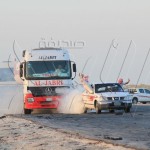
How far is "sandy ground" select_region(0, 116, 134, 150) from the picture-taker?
13.7 meters

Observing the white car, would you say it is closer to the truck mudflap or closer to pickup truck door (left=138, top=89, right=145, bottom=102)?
the truck mudflap

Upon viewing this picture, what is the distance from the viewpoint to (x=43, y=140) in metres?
15.6

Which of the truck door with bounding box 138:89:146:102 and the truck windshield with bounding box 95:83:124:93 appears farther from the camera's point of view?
the truck door with bounding box 138:89:146:102

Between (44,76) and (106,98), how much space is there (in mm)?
3519

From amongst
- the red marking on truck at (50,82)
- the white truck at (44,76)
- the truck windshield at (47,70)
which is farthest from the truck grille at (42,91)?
the truck windshield at (47,70)

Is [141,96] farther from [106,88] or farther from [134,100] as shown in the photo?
[106,88]

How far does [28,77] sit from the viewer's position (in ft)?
101

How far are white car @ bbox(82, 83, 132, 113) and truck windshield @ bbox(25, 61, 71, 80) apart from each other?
1.84 m

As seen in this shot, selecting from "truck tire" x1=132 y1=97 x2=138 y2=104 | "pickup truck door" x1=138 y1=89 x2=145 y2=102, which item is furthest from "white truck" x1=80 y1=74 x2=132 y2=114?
"pickup truck door" x1=138 y1=89 x2=145 y2=102

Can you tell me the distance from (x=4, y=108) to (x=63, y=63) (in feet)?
19.8

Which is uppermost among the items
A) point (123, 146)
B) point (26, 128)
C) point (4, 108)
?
point (123, 146)

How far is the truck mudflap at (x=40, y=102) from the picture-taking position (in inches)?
1214

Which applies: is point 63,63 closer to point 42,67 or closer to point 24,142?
point 42,67

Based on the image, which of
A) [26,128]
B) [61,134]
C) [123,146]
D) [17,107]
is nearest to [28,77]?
[17,107]
